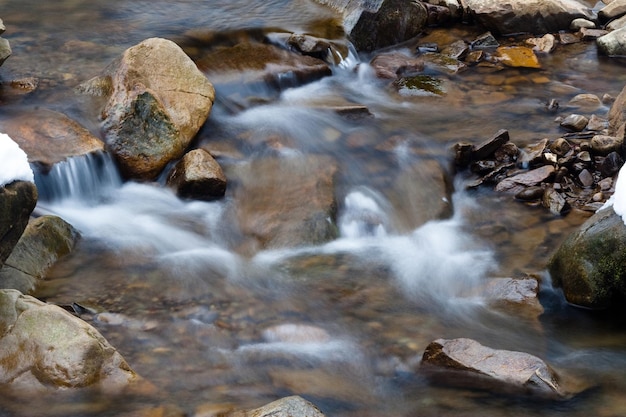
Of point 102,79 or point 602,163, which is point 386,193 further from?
point 102,79

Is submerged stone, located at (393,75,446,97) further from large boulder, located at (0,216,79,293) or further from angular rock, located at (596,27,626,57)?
large boulder, located at (0,216,79,293)

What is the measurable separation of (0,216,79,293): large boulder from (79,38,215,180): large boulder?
49.4 inches

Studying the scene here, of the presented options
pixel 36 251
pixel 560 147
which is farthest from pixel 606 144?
pixel 36 251

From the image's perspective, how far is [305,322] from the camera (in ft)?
17.0

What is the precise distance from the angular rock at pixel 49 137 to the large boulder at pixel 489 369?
4.10m

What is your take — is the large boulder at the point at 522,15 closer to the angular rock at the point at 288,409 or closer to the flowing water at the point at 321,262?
the flowing water at the point at 321,262

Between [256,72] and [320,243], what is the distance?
141 inches

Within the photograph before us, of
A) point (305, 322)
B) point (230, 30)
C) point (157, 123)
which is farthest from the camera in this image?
point (230, 30)

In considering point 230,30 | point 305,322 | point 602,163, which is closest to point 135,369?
point 305,322

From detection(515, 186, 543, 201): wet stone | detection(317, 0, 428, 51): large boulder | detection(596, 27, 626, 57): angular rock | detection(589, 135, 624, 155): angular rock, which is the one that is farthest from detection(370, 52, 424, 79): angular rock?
detection(515, 186, 543, 201): wet stone

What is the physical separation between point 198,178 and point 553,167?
11.5 ft

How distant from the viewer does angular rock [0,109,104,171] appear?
686cm

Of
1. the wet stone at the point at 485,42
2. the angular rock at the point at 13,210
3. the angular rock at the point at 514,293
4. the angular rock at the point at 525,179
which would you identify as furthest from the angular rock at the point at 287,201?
the wet stone at the point at 485,42

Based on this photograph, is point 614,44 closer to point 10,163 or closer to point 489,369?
point 489,369
